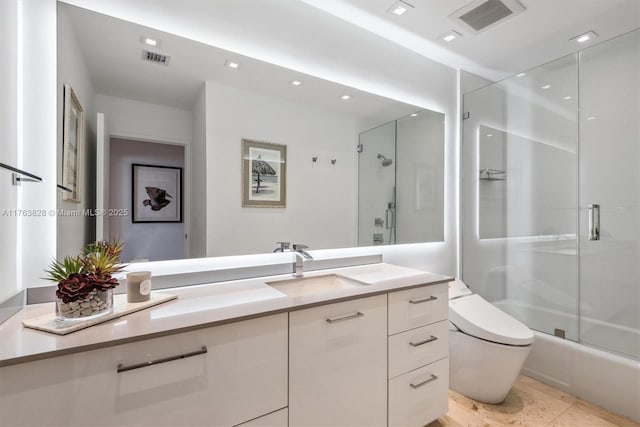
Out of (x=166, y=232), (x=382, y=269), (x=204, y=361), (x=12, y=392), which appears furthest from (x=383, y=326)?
(x=12, y=392)

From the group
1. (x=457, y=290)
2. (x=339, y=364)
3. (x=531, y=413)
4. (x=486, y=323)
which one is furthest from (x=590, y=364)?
(x=339, y=364)

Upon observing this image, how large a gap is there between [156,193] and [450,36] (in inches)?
90.7

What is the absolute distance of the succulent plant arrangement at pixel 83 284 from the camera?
0.95m

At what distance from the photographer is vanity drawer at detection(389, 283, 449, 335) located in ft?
4.78

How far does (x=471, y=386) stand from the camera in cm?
193

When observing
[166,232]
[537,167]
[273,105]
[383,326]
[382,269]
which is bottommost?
[383,326]

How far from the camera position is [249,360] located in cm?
108

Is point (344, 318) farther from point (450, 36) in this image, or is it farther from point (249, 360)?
point (450, 36)

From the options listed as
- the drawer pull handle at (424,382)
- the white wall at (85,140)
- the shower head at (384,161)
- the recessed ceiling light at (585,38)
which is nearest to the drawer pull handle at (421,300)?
the drawer pull handle at (424,382)

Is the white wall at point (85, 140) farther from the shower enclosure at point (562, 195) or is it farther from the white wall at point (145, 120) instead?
the shower enclosure at point (562, 195)

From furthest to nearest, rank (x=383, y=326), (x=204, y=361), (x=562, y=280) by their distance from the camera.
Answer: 1. (x=562, y=280)
2. (x=383, y=326)
3. (x=204, y=361)

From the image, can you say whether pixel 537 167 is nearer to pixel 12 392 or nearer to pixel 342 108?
pixel 342 108

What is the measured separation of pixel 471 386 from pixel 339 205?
143cm

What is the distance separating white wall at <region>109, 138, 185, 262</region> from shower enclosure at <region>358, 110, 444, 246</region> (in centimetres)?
120
